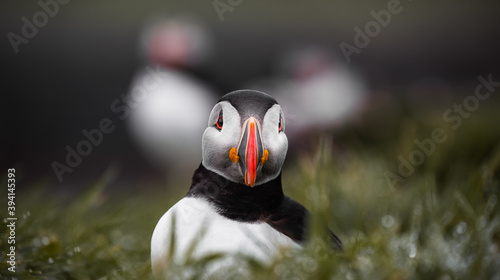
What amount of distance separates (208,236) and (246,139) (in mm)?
282

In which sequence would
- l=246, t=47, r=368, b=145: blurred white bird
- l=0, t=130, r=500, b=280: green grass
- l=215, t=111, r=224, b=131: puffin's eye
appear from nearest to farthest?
l=0, t=130, r=500, b=280: green grass < l=215, t=111, r=224, b=131: puffin's eye < l=246, t=47, r=368, b=145: blurred white bird

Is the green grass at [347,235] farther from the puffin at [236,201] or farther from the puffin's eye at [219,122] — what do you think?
the puffin's eye at [219,122]

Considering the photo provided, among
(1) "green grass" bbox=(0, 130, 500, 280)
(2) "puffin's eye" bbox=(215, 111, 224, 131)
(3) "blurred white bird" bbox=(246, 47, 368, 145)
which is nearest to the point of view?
(1) "green grass" bbox=(0, 130, 500, 280)

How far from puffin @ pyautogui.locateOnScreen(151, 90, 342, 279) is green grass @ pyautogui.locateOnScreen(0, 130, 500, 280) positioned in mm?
66

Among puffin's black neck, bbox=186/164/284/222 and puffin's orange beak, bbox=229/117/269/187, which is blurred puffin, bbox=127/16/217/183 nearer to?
puffin's black neck, bbox=186/164/284/222

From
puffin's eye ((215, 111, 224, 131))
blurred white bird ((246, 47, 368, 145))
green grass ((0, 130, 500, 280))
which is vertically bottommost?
blurred white bird ((246, 47, 368, 145))

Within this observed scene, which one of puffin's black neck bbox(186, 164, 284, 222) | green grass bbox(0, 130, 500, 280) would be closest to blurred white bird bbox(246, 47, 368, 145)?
green grass bbox(0, 130, 500, 280)

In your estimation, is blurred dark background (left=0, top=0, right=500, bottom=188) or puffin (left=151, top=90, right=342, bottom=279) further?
blurred dark background (left=0, top=0, right=500, bottom=188)

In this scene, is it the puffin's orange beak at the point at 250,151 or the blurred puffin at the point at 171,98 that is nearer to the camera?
the puffin's orange beak at the point at 250,151

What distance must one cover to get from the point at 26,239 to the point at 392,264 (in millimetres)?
1207

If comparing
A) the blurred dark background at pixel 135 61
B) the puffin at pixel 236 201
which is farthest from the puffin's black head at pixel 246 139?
the blurred dark background at pixel 135 61

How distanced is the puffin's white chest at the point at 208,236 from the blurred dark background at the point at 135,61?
2.40m

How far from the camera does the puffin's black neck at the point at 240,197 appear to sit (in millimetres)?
1615

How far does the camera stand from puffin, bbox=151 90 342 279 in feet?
4.91
